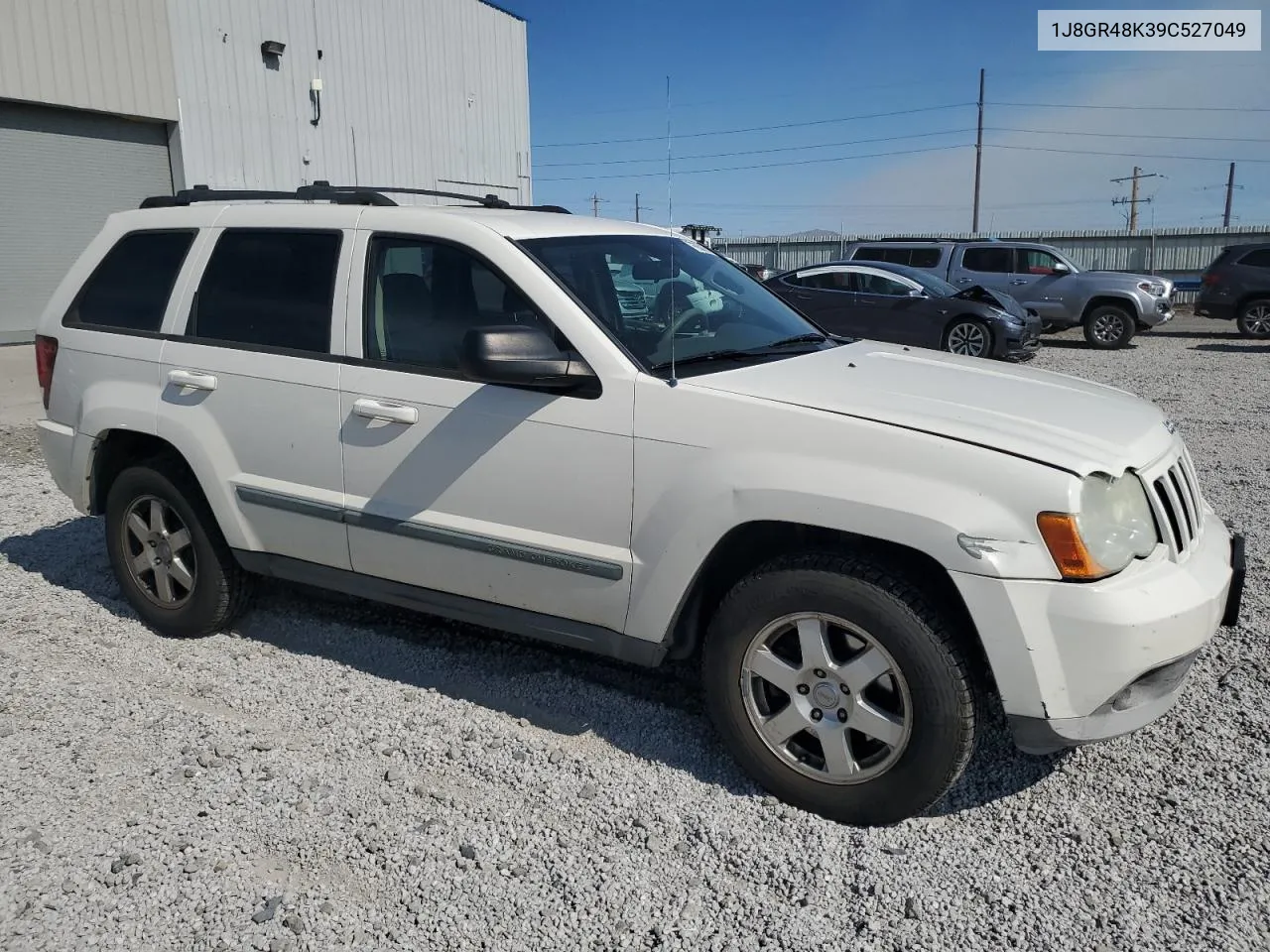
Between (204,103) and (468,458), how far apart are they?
16096 millimetres

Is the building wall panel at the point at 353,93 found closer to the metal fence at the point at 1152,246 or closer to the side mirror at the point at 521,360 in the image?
the metal fence at the point at 1152,246

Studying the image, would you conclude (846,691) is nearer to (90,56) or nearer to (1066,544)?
(1066,544)

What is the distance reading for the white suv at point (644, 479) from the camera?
2760 mm

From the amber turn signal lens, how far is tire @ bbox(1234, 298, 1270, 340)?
18867 millimetres

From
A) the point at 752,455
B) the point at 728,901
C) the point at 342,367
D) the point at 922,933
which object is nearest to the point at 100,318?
the point at 342,367

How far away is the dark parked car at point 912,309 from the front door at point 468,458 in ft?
37.1

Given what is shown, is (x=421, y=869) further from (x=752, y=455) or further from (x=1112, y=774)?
(x=1112, y=774)

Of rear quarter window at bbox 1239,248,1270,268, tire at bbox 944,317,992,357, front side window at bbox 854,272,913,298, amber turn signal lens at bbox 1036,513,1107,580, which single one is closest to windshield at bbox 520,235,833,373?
amber turn signal lens at bbox 1036,513,1107,580

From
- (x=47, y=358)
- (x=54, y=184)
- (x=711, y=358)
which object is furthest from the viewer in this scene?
(x=54, y=184)

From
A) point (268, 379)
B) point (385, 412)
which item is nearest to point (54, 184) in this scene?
point (268, 379)

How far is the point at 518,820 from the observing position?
3070 millimetres

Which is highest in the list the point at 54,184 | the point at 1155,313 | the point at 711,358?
the point at 54,184

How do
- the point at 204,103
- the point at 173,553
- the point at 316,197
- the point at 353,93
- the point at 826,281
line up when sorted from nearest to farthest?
1. the point at 316,197
2. the point at 173,553
3. the point at 826,281
4. the point at 204,103
5. the point at 353,93

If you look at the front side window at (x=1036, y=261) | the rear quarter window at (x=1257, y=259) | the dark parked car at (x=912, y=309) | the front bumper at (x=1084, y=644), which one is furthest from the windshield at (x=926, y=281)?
the front bumper at (x=1084, y=644)
